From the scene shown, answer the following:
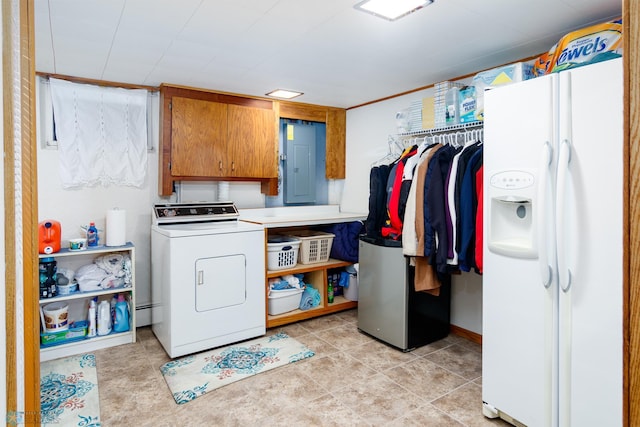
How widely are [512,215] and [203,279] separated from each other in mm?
2224

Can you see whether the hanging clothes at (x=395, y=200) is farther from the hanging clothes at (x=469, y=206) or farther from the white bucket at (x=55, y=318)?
the white bucket at (x=55, y=318)

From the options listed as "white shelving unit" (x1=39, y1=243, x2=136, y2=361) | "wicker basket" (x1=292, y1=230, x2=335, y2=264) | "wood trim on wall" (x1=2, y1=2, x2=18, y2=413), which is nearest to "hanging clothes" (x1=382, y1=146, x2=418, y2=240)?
"wicker basket" (x1=292, y1=230, x2=335, y2=264)

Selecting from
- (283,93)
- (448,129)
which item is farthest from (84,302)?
(448,129)

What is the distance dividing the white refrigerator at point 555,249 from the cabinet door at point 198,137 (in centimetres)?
244

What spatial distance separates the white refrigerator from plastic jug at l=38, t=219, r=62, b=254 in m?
3.07

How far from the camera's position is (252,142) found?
3.85 meters

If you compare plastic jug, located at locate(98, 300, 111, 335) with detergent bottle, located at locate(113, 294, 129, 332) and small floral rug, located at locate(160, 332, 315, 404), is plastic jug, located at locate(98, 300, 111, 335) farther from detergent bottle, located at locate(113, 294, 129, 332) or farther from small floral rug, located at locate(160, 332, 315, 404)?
small floral rug, located at locate(160, 332, 315, 404)

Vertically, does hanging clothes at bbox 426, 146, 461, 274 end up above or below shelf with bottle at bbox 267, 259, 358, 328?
above

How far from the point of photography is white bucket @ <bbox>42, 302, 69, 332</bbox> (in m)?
2.97

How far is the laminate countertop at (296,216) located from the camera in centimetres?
362

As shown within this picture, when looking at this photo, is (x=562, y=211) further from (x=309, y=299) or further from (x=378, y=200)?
(x=309, y=299)

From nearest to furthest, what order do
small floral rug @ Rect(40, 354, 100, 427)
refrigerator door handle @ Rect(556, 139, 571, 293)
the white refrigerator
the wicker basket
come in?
1. the white refrigerator
2. refrigerator door handle @ Rect(556, 139, 571, 293)
3. small floral rug @ Rect(40, 354, 100, 427)
4. the wicker basket

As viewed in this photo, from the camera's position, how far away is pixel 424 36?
235 cm

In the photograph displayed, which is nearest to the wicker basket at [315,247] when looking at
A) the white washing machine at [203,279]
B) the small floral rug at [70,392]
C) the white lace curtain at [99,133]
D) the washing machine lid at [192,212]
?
the white washing machine at [203,279]
